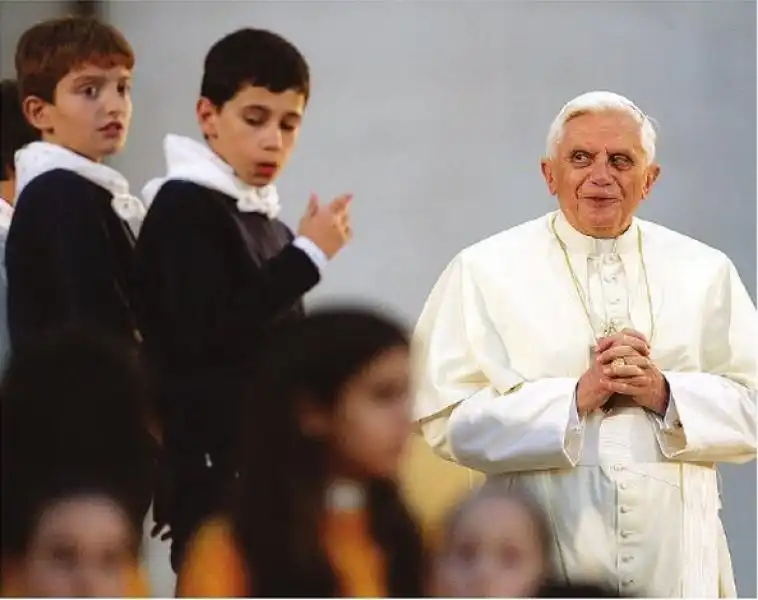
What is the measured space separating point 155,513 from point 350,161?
3.32ft

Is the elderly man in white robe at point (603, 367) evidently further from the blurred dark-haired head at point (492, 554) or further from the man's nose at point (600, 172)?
the blurred dark-haired head at point (492, 554)

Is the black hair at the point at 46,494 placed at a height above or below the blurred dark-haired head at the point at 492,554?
above

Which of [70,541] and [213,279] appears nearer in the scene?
[70,541]

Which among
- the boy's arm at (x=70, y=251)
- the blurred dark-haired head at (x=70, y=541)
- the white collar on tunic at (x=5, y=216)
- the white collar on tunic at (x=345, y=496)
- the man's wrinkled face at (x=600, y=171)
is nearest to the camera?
the blurred dark-haired head at (x=70, y=541)

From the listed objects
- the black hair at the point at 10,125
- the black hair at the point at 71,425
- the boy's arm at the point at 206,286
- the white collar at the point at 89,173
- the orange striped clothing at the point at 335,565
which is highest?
the black hair at the point at 10,125

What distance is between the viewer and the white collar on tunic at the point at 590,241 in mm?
5277

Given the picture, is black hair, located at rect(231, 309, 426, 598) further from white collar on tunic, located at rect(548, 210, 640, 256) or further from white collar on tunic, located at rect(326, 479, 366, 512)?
white collar on tunic, located at rect(548, 210, 640, 256)

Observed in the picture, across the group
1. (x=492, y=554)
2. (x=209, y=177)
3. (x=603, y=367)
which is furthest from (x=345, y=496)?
(x=209, y=177)

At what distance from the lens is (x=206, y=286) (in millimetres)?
5012

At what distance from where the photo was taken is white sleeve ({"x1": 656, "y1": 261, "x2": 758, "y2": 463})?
5086mm

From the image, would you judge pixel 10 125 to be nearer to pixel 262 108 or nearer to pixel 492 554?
pixel 262 108

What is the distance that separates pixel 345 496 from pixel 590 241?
3.04 ft

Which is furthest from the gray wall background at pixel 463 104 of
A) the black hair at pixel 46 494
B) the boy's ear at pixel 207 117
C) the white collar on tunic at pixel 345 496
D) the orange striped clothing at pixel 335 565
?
the black hair at pixel 46 494

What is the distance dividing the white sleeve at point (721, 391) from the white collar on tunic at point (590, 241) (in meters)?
0.24
